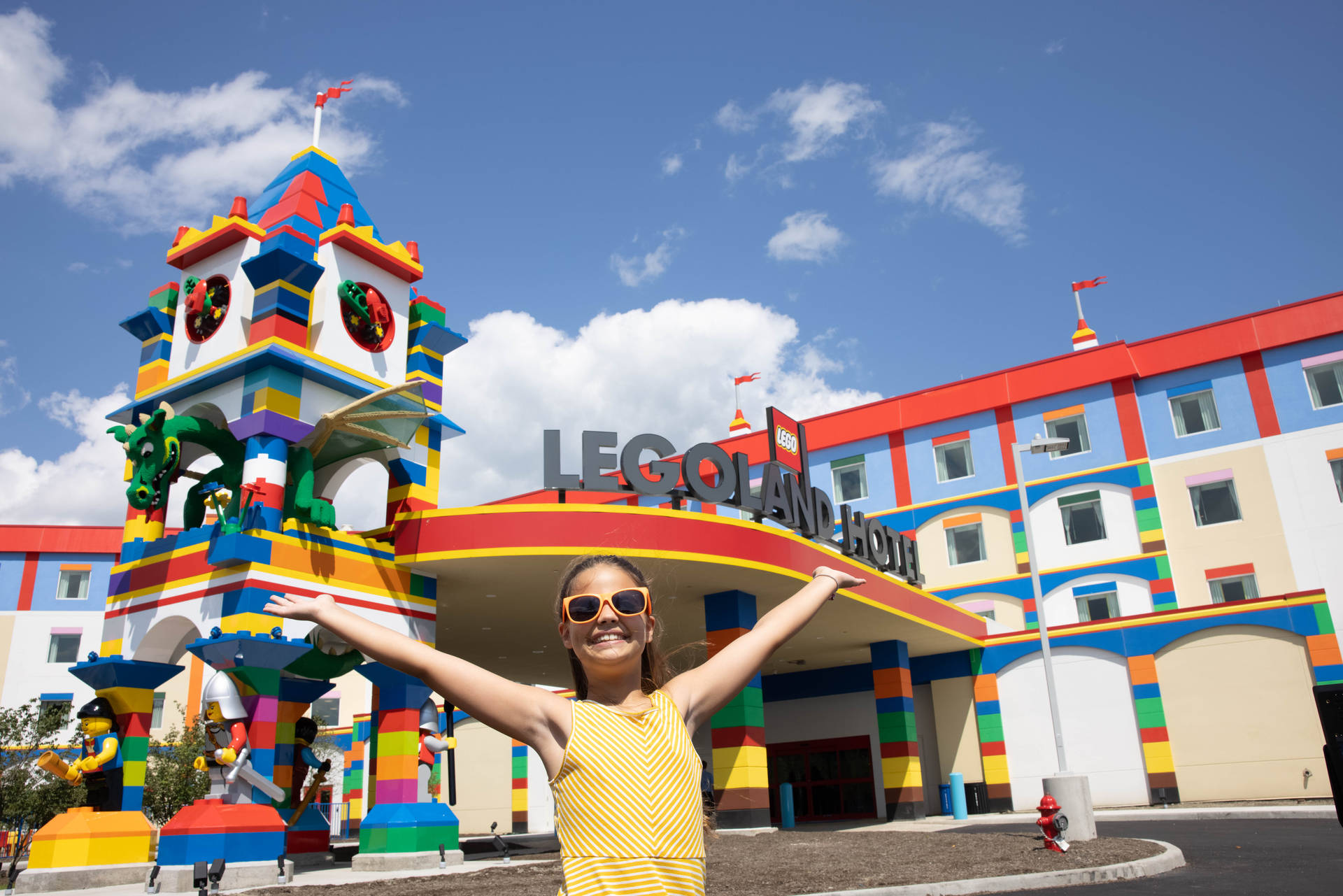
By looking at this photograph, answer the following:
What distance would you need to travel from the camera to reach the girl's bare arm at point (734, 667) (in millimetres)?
3191

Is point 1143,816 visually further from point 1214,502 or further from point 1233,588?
point 1214,502

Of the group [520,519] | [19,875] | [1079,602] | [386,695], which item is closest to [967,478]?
[1079,602]

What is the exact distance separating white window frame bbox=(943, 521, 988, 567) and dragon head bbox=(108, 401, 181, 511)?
26318 millimetres

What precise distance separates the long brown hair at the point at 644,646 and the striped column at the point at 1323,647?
1156 inches

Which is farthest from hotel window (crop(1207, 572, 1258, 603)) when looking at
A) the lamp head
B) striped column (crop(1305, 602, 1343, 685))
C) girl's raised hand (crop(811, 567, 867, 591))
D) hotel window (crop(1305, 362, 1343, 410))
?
girl's raised hand (crop(811, 567, 867, 591))

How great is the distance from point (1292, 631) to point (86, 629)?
159 feet

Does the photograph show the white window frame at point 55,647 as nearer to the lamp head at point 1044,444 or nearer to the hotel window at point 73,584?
the hotel window at point 73,584

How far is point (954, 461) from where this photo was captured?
3650 cm

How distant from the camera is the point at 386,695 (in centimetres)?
1833

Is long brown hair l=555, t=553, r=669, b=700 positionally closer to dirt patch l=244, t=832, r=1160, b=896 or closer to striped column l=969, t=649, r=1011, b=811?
dirt patch l=244, t=832, r=1160, b=896

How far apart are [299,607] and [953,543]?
34.8m

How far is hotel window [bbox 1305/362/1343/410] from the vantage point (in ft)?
99.9

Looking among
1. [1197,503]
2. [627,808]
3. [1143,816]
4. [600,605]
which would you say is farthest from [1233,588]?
[627,808]

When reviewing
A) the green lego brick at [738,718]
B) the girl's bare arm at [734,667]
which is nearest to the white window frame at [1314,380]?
the green lego brick at [738,718]
